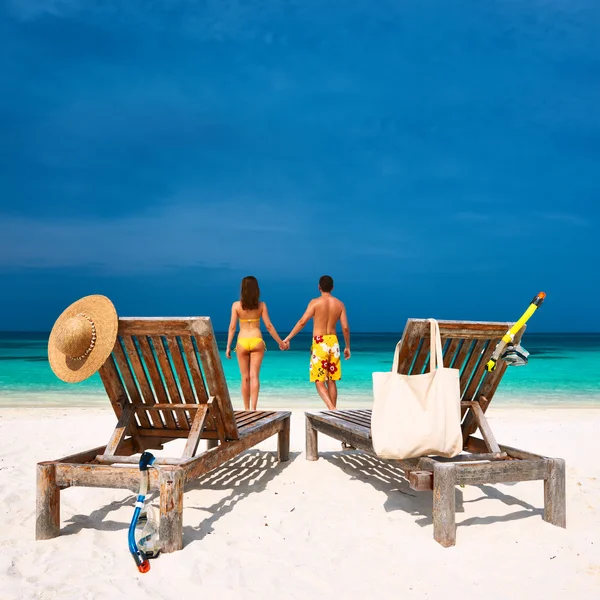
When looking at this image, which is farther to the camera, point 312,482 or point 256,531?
point 312,482

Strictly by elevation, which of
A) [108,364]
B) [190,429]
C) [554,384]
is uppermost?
[108,364]

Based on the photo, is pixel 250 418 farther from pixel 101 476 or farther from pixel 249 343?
pixel 249 343

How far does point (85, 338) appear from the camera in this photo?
361cm

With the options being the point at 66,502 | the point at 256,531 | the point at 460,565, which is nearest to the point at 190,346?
the point at 256,531

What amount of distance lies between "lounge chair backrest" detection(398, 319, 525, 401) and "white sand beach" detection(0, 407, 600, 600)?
908mm

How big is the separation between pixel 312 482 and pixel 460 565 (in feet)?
6.23

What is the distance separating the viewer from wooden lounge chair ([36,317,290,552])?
329 cm

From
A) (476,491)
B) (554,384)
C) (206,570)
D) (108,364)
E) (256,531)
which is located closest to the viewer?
(206,570)

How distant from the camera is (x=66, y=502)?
4152 millimetres

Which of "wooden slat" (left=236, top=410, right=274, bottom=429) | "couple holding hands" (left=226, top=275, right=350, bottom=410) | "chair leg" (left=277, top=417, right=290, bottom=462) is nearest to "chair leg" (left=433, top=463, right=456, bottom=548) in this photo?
"wooden slat" (left=236, top=410, right=274, bottom=429)

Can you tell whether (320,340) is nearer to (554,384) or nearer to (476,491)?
(476,491)

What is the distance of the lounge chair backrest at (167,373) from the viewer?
363 cm

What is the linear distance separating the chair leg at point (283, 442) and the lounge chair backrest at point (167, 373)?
1289 mm

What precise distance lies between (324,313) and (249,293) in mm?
1162
